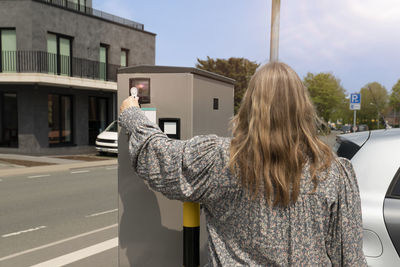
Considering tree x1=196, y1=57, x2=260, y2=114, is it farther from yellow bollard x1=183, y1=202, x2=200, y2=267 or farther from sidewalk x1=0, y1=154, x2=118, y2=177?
yellow bollard x1=183, y1=202, x2=200, y2=267

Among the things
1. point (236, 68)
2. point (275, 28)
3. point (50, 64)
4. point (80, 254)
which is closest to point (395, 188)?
point (80, 254)

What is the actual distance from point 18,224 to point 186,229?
4.75m

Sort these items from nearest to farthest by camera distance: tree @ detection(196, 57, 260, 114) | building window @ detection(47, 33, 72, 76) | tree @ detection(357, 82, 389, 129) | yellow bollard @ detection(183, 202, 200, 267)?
yellow bollard @ detection(183, 202, 200, 267), building window @ detection(47, 33, 72, 76), tree @ detection(196, 57, 260, 114), tree @ detection(357, 82, 389, 129)

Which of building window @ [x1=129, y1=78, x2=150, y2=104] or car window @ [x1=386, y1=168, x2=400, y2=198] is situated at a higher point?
building window @ [x1=129, y1=78, x2=150, y2=104]

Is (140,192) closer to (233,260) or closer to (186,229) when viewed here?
(186,229)

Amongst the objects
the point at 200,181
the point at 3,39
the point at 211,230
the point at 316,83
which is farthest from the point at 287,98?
the point at 316,83

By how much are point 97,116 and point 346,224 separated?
68.9 feet

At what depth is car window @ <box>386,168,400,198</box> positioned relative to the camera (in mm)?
2215

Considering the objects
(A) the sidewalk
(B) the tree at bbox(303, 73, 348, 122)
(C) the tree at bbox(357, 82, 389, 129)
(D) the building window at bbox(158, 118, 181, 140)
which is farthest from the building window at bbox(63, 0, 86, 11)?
(C) the tree at bbox(357, 82, 389, 129)

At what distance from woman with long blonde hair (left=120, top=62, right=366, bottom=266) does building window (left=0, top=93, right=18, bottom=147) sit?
18.7 metres

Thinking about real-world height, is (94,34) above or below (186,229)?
above

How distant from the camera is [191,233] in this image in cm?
192

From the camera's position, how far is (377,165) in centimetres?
229

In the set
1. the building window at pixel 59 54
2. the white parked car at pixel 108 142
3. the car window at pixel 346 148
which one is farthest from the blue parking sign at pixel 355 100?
the car window at pixel 346 148
